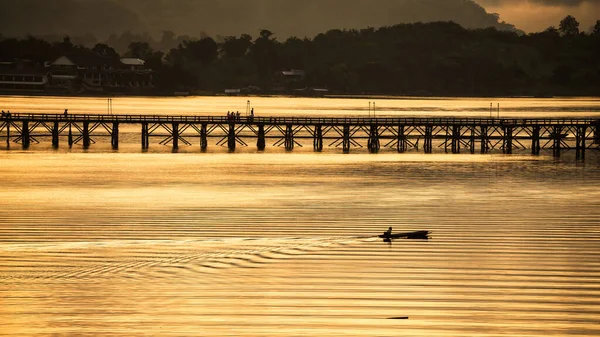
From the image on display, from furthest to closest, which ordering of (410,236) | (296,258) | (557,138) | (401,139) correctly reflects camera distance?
1. (401,139)
2. (557,138)
3. (410,236)
4. (296,258)

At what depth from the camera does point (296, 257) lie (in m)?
35.0

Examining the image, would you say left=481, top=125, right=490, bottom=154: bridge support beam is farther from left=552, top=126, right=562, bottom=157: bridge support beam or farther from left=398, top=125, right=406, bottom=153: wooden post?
left=398, top=125, right=406, bottom=153: wooden post

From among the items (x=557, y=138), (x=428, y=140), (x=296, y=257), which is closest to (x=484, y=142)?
(x=428, y=140)

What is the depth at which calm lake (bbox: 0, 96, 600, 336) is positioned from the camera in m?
26.4

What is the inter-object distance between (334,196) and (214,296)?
90.5 ft

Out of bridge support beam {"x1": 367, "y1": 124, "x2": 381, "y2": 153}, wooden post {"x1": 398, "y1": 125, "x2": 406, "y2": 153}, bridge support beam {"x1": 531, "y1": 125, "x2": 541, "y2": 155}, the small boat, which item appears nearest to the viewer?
the small boat

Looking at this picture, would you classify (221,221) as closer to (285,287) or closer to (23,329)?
(285,287)

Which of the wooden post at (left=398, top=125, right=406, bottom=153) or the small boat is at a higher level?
the wooden post at (left=398, top=125, right=406, bottom=153)

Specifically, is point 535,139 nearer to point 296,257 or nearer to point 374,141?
point 374,141

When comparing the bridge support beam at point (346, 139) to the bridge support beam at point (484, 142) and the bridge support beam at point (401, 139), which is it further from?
the bridge support beam at point (484, 142)

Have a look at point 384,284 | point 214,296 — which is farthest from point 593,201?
point 214,296

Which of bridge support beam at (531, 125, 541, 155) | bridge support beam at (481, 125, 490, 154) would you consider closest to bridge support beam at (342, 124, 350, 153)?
bridge support beam at (481, 125, 490, 154)

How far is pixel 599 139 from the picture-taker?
94.2 meters

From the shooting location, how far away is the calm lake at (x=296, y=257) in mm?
26422
